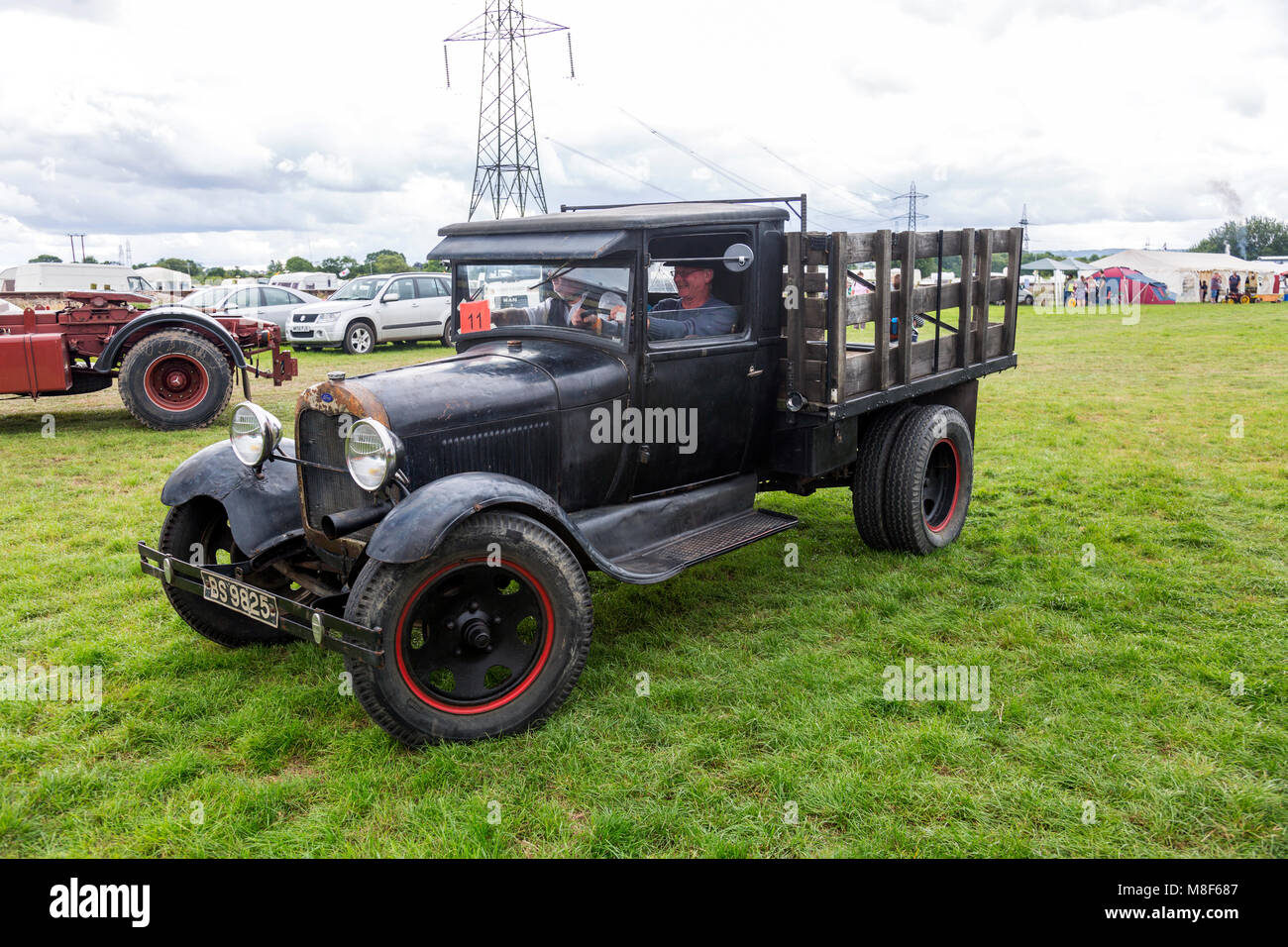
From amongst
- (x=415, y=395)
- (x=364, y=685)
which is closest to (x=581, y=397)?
(x=415, y=395)

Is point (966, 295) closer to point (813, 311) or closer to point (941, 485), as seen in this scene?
point (941, 485)

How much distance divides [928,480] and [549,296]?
2901mm

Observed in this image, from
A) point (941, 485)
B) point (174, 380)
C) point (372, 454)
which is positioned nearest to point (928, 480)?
point (941, 485)

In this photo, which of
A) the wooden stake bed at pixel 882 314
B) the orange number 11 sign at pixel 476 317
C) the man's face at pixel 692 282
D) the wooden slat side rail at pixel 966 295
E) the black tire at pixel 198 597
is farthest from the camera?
the wooden slat side rail at pixel 966 295

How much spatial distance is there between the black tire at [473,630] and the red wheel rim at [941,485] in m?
3.11

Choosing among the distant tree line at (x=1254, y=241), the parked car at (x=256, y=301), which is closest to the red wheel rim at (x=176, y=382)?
the parked car at (x=256, y=301)

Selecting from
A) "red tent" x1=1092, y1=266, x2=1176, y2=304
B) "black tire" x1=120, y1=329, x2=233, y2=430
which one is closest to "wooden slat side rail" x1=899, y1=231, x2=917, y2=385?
"black tire" x1=120, y1=329, x2=233, y2=430

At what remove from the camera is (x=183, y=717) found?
3777mm

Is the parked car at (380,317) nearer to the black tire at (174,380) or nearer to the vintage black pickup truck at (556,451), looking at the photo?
the black tire at (174,380)

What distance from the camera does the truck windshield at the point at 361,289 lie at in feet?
62.3

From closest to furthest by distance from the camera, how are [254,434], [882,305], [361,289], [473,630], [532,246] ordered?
[473,630]
[254,434]
[532,246]
[882,305]
[361,289]

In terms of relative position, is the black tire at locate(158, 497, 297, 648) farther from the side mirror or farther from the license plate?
the side mirror

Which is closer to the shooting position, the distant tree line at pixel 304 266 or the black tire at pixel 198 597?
the black tire at pixel 198 597

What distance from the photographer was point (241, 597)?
362cm
